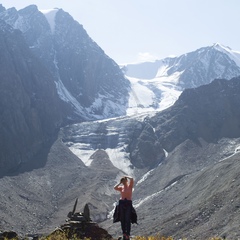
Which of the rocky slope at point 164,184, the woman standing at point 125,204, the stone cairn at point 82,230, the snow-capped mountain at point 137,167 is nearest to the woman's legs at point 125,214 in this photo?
the woman standing at point 125,204

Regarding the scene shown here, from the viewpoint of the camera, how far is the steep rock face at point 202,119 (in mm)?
172125

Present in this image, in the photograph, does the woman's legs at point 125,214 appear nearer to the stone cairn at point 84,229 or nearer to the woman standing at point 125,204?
the woman standing at point 125,204

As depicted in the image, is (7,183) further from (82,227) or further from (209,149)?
(82,227)

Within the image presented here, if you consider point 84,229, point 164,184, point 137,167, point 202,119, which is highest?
point 84,229

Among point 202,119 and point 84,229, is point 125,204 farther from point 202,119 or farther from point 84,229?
point 202,119

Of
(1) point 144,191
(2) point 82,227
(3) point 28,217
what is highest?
(2) point 82,227

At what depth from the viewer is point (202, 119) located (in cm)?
18288

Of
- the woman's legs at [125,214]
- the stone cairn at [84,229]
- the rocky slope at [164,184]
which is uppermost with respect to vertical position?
the woman's legs at [125,214]

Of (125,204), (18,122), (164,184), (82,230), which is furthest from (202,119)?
(125,204)

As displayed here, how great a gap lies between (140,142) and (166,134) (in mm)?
11343

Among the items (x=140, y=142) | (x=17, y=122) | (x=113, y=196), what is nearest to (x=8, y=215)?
(x=113, y=196)

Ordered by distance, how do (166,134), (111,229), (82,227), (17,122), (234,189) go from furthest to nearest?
(166,134)
(17,122)
(111,229)
(234,189)
(82,227)

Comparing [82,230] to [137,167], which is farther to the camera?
[137,167]

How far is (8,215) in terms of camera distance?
10194 centimetres
